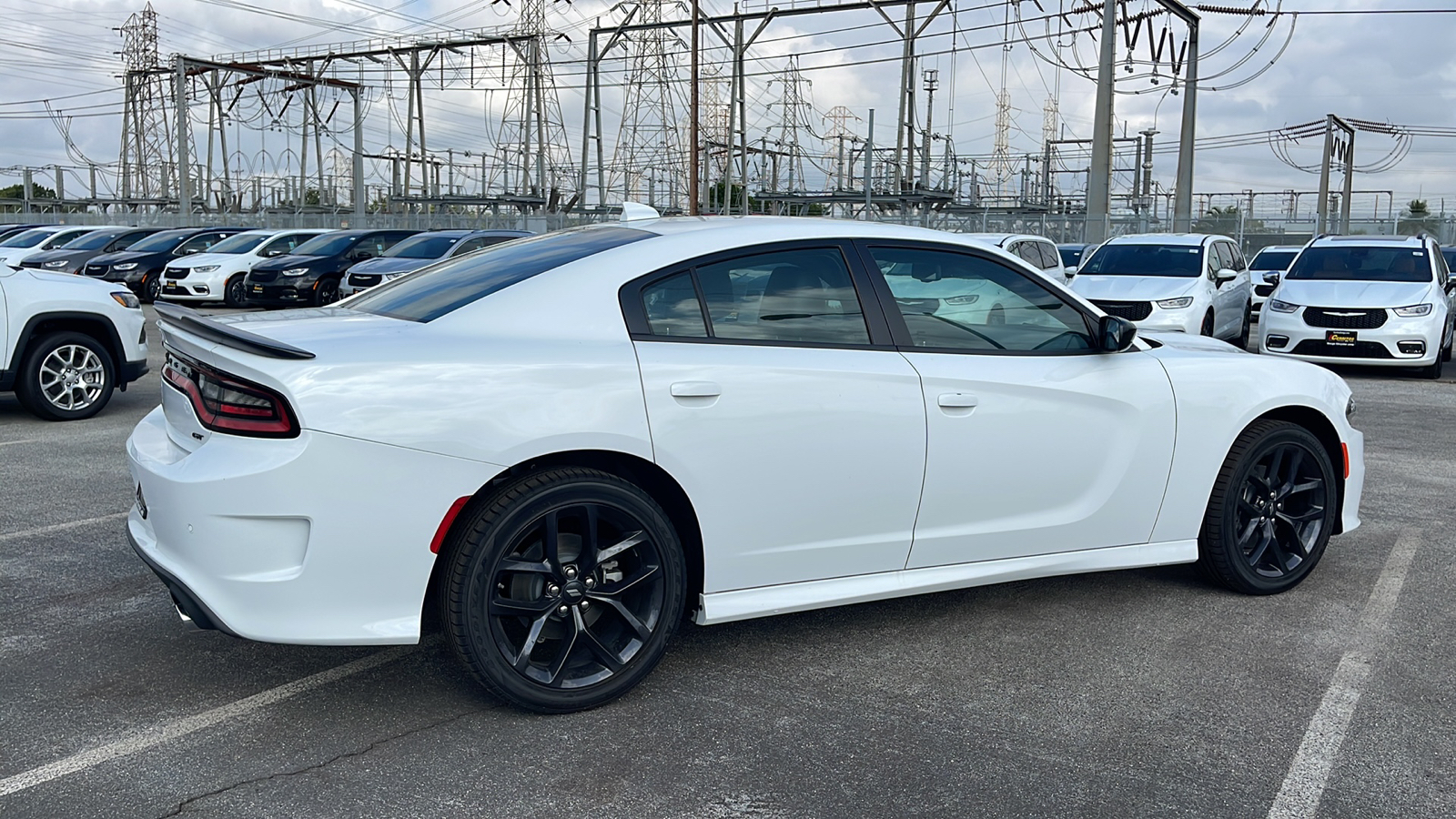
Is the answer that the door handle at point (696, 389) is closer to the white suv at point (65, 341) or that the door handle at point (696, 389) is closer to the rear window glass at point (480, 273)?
the rear window glass at point (480, 273)

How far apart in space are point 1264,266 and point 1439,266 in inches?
249

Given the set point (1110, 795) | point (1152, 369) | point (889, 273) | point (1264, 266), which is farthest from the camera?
point (1264, 266)

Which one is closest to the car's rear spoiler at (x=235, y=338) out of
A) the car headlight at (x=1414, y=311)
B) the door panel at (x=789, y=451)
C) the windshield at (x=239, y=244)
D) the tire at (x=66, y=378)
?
the door panel at (x=789, y=451)

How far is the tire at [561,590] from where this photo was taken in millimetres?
3533

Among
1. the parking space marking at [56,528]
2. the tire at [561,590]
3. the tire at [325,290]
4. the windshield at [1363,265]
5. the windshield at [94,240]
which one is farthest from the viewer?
the windshield at [94,240]

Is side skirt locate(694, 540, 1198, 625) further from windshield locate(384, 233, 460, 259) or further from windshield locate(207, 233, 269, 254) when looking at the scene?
windshield locate(207, 233, 269, 254)

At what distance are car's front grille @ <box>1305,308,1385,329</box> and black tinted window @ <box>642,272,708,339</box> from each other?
1195 centimetres

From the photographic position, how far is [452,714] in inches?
148

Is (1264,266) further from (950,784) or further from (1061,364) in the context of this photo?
(950,784)

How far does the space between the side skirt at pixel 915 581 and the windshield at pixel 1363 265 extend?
11.3 meters

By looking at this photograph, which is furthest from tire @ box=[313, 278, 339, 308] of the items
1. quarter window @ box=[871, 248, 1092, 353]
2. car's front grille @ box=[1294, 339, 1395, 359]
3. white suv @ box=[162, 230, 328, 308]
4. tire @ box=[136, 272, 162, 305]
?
quarter window @ box=[871, 248, 1092, 353]

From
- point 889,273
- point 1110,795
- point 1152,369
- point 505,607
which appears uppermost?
point 889,273

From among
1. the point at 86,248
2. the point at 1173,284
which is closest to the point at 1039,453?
the point at 1173,284

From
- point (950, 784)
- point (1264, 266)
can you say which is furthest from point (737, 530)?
point (1264, 266)
